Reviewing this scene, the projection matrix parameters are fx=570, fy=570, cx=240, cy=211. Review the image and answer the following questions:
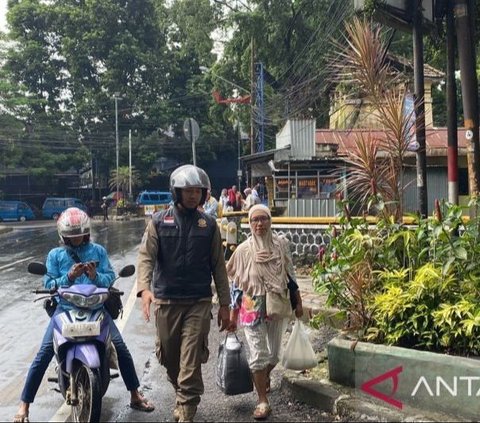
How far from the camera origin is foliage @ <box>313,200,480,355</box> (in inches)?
166

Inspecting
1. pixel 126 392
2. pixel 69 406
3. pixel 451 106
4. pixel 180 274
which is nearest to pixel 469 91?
pixel 451 106

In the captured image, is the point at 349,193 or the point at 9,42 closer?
the point at 349,193

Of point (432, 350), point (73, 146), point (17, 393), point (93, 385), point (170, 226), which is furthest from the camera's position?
point (73, 146)

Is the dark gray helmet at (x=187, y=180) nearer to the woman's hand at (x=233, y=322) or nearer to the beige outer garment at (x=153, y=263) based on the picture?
the beige outer garment at (x=153, y=263)

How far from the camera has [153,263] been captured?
401 centimetres

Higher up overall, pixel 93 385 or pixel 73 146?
pixel 73 146

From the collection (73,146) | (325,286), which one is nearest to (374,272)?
(325,286)

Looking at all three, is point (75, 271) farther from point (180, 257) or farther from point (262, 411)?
point (262, 411)

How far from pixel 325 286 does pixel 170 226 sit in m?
1.73

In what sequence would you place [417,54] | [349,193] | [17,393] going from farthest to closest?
1. [417,54]
2. [349,193]
3. [17,393]

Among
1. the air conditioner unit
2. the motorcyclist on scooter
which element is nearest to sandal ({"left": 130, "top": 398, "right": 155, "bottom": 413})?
the motorcyclist on scooter

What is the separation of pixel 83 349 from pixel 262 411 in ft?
4.58

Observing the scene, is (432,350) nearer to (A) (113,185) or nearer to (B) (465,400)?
(B) (465,400)

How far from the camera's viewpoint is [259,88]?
27.1 m
